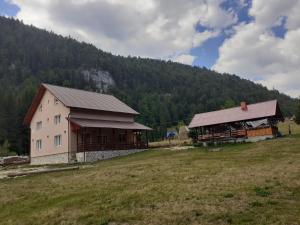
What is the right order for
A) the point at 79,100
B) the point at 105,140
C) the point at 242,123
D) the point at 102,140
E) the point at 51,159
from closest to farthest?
the point at 51,159 < the point at 242,123 < the point at 102,140 < the point at 105,140 < the point at 79,100

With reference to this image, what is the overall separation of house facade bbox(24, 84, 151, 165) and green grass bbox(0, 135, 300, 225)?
22.0 m

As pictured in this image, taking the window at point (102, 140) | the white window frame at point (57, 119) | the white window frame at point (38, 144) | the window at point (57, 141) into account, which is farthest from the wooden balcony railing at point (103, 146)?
the white window frame at point (38, 144)

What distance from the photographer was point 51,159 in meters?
46.7

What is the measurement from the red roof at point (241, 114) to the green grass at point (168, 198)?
21153 mm

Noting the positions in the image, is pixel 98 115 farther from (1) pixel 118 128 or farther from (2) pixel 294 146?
(2) pixel 294 146

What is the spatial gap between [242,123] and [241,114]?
166 centimetres

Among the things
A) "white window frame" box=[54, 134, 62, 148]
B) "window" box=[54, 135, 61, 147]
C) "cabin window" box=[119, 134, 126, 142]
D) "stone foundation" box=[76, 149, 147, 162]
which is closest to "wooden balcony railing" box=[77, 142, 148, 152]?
"stone foundation" box=[76, 149, 147, 162]

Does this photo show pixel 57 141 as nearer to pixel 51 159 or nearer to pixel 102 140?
pixel 51 159

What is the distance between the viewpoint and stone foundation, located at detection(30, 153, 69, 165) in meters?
44.7

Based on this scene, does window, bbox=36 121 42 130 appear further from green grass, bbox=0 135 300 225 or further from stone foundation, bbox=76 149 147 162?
green grass, bbox=0 135 300 225

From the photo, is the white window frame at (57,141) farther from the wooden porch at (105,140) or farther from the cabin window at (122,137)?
the cabin window at (122,137)

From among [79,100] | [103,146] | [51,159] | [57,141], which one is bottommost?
[51,159]

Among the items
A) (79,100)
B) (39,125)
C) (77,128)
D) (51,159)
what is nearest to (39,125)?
(39,125)

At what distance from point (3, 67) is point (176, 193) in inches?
7260
